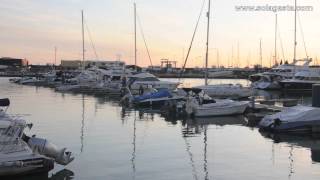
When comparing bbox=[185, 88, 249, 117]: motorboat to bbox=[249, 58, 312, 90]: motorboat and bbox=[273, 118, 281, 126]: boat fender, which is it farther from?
bbox=[249, 58, 312, 90]: motorboat

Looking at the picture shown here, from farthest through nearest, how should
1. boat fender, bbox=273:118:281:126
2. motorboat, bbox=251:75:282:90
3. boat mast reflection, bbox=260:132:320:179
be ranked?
motorboat, bbox=251:75:282:90 → boat fender, bbox=273:118:281:126 → boat mast reflection, bbox=260:132:320:179

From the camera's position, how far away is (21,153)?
1759 cm

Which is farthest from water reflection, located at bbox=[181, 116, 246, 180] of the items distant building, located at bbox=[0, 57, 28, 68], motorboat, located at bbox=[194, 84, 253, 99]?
distant building, located at bbox=[0, 57, 28, 68]

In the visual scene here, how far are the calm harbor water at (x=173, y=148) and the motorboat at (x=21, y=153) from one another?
1.85 ft

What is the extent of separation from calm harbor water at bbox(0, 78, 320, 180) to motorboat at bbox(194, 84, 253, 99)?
18.9 m

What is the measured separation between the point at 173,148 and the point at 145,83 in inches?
1606

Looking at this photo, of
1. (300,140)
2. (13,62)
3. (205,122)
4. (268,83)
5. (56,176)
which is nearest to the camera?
(56,176)

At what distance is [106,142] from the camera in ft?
85.7

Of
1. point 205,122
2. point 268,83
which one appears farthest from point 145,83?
point 205,122

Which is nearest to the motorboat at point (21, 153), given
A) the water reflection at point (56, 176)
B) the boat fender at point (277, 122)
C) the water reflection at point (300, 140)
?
the water reflection at point (56, 176)

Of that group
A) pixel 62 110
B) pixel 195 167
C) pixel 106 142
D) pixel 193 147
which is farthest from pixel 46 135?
pixel 62 110

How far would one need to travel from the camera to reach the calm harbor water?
758 inches

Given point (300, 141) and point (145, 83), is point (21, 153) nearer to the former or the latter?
point (300, 141)

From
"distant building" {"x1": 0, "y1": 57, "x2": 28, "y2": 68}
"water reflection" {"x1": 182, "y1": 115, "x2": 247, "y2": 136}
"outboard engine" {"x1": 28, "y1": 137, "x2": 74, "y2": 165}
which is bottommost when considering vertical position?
"water reflection" {"x1": 182, "y1": 115, "x2": 247, "y2": 136}
